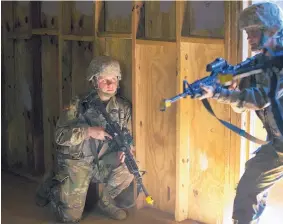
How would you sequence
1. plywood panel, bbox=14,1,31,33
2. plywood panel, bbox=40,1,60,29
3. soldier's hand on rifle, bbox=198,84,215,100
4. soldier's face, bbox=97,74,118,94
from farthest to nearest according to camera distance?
1. plywood panel, bbox=14,1,31,33
2. plywood panel, bbox=40,1,60,29
3. soldier's face, bbox=97,74,118,94
4. soldier's hand on rifle, bbox=198,84,215,100

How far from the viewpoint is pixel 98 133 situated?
9.66ft

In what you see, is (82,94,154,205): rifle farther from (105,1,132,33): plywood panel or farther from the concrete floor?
(105,1,132,33): plywood panel

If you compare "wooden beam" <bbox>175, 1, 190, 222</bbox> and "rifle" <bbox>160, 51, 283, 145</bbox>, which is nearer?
"rifle" <bbox>160, 51, 283, 145</bbox>

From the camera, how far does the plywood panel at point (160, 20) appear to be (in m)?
2.98

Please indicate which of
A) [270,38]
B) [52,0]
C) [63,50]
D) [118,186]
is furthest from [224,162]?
[52,0]

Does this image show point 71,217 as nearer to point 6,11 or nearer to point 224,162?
point 224,162

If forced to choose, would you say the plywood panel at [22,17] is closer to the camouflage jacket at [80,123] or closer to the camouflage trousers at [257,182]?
the camouflage jacket at [80,123]

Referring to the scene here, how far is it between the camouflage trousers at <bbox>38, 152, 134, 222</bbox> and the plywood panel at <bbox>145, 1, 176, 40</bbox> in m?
0.76

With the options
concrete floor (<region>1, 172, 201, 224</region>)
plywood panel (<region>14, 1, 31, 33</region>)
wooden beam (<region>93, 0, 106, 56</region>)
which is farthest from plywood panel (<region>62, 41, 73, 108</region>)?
concrete floor (<region>1, 172, 201, 224</region>)

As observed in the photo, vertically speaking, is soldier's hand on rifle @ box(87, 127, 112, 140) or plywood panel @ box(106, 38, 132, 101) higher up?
plywood panel @ box(106, 38, 132, 101)

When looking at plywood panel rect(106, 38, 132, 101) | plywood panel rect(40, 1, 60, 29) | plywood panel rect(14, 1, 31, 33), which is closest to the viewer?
plywood panel rect(106, 38, 132, 101)

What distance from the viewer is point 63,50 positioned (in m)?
3.46

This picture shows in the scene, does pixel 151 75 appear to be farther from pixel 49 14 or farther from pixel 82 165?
pixel 49 14

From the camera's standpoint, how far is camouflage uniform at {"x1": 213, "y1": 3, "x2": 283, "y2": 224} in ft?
6.77
